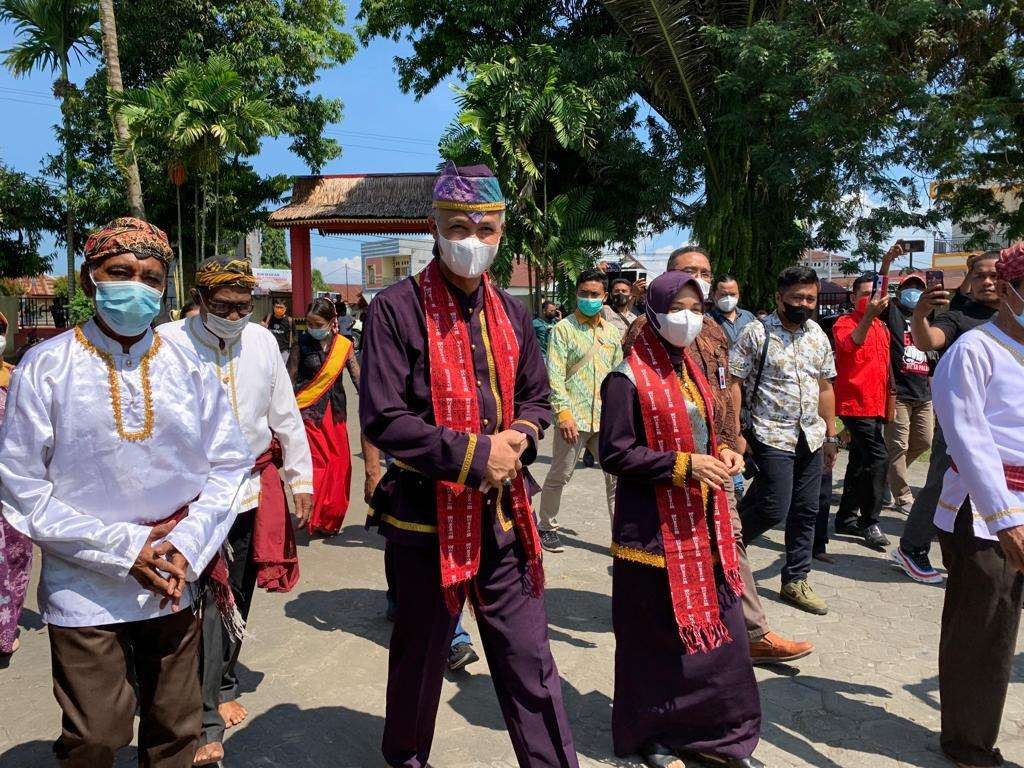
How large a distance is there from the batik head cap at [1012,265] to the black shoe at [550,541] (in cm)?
372

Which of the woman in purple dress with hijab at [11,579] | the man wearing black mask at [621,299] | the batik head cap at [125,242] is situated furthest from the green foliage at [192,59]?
the batik head cap at [125,242]

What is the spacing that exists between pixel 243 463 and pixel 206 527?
0.92 feet

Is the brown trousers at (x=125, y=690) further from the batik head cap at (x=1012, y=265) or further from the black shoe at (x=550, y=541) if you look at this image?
the black shoe at (x=550, y=541)

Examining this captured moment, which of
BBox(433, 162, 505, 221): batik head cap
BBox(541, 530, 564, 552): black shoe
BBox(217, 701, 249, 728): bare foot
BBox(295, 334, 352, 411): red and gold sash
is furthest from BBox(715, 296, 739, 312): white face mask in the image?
BBox(217, 701, 249, 728): bare foot

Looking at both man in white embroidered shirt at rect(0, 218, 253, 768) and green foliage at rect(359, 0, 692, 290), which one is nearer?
man in white embroidered shirt at rect(0, 218, 253, 768)

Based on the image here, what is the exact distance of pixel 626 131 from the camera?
17.7m

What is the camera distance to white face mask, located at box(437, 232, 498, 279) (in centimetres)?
271

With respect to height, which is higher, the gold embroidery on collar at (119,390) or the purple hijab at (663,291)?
the purple hijab at (663,291)

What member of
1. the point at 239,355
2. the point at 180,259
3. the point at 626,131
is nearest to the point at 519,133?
the point at 626,131

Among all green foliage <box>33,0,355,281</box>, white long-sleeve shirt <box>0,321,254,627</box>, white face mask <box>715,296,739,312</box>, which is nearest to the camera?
white long-sleeve shirt <box>0,321,254,627</box>

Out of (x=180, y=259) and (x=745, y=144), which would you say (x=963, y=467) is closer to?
(x=745, y=144)

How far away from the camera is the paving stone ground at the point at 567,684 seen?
324 centimetres

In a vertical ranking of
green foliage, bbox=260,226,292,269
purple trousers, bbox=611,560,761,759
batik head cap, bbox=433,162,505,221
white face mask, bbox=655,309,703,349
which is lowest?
purple trousers, bbox=611,560,761,759

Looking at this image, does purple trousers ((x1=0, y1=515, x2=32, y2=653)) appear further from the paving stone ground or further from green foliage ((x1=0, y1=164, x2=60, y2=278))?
green foliage ((x1=0, y1=164, x2=60, y2=278))
